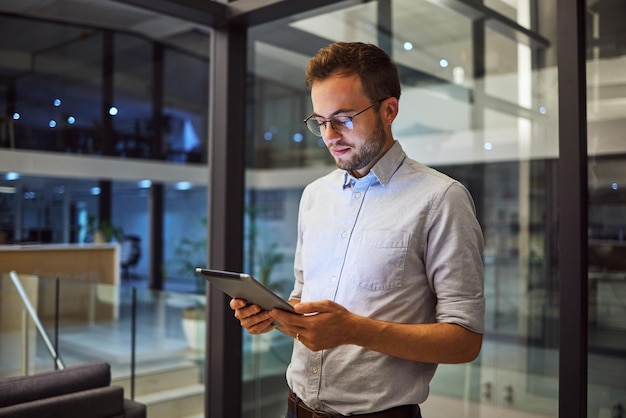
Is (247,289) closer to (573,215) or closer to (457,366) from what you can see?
(573,215)

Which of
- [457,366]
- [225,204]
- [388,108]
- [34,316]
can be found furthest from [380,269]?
[34,316]

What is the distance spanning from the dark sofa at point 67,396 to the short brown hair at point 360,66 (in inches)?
71.5

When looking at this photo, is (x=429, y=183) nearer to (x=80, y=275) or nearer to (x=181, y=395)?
(x=181, y=395)

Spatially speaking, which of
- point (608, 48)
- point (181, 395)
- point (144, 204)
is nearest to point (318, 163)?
point (144, 204)

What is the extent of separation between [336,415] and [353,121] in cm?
73

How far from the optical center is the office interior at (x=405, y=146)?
2.20 m

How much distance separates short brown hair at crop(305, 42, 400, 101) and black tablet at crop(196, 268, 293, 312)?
1.83 feet

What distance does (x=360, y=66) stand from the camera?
1.48 meters

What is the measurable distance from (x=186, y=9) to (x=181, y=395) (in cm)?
230

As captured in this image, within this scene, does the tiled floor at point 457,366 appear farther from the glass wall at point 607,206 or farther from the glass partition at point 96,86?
the glass partition at point 96,86

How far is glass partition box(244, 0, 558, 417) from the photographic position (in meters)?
2.88

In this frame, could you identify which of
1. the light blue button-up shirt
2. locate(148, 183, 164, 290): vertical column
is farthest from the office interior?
locate(148, 183, 164, 290): vertical column

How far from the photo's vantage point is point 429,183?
148cm

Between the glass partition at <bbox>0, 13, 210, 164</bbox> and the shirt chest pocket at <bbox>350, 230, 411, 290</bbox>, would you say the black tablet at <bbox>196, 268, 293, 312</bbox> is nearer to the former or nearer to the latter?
the shirt chest pocket at <bbox>350, 230, 411, 290</bbox>
